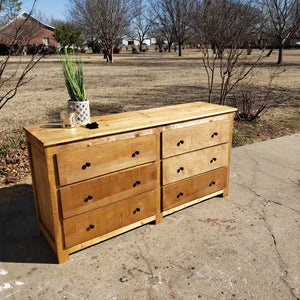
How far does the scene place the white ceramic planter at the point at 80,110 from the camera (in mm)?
2826

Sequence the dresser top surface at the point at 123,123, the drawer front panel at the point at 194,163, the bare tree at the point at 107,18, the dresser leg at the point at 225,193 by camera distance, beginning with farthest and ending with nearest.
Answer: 1. the bare tree at the point at 107,18
2. the dresser leg at the point at 225,193
3. the drawer front panel at the point at 194,163
4. the dresser top surface at the point at 123,123

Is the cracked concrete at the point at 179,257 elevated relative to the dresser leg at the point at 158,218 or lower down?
lower down

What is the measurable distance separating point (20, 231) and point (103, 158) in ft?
4.27

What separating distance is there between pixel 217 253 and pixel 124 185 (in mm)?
1074

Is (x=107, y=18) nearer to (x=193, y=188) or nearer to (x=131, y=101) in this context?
(x=131, y=101)

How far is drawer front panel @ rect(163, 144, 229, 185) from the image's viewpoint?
10.6 feet

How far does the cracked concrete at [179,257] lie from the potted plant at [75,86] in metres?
1.28

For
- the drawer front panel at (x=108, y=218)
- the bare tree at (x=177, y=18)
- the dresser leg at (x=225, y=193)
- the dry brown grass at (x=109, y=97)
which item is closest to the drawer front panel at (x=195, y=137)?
the drawer front panel at (x=108, y=218)

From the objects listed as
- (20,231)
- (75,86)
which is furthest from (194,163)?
(20,231)

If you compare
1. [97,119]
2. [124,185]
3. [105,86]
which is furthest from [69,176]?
[105,86]

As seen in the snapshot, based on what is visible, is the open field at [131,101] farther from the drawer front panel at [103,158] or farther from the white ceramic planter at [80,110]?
the drawer front panel at [103,158]

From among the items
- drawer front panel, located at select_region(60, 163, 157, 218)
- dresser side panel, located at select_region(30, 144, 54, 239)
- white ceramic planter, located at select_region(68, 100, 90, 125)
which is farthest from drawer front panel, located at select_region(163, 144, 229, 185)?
dresser side panel, located at select_region(30, 144, 54, 239)

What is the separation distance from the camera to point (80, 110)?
2855 millimetres

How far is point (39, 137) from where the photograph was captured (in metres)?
2.47
